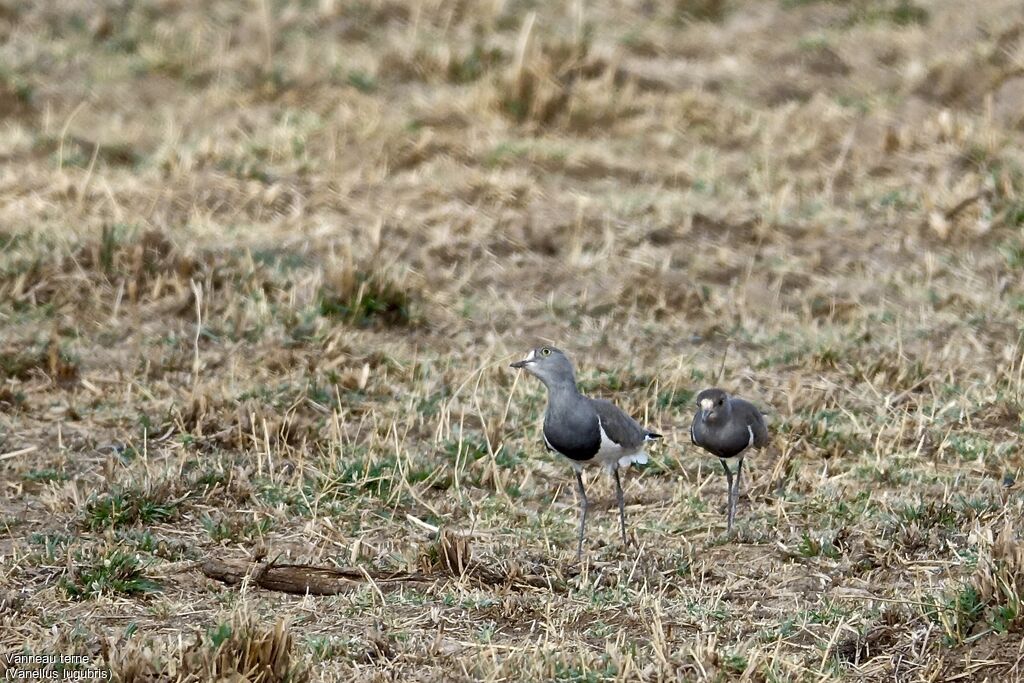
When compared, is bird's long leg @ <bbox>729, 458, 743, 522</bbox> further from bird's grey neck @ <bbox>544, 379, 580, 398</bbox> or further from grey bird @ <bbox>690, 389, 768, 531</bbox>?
bird's grey neck @ <bbox>544, 379, 580, 398</bbox>

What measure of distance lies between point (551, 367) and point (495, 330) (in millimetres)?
2343

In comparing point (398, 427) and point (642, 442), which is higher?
point (642, 442)

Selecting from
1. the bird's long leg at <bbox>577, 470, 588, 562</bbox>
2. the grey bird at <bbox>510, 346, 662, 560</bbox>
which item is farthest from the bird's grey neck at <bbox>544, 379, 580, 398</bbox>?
the bird's long leg at <bbox>577, 470, 588, 562</bbox>

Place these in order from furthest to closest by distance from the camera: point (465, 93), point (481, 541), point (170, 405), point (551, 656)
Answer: point (465, 93) < point (170, 405) < point (481, 541) < point (551, 656)

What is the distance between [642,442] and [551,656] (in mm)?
1381

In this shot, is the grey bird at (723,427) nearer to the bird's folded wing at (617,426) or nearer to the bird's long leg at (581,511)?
the bird's folded wing at (617,426)

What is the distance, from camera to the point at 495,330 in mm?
8234

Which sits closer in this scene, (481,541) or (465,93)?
(481,541)

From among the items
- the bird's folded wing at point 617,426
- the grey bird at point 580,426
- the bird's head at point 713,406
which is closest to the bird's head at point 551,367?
the grey bird at point 580,426

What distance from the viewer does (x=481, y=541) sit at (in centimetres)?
599

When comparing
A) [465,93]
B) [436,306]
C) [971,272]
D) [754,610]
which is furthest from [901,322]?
[465,93]

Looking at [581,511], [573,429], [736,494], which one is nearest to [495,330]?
[581,511]

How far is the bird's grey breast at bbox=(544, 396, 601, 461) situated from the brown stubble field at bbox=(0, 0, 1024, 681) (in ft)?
1.37

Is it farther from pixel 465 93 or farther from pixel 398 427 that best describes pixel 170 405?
pixel 465 93
